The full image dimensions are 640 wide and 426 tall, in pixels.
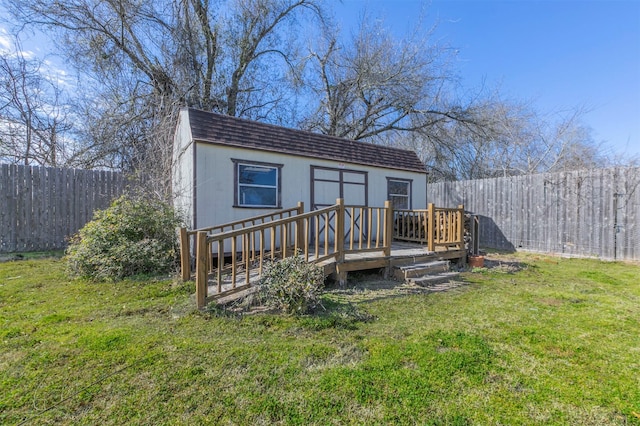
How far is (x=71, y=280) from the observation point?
15.9ft

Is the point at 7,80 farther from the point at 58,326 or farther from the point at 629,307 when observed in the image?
the point at 629,307

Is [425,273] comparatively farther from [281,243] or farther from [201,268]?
[201,268]

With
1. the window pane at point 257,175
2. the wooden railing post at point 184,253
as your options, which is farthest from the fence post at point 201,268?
the window pane at point 257,175

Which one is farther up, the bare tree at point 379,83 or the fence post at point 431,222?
the bare tree at point 379,83

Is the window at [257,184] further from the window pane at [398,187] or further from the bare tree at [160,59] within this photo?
the window pane at [398,187]

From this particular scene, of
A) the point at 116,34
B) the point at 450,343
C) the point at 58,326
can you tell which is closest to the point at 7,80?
the point at 116,34

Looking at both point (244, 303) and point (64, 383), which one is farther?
point (244, 303)

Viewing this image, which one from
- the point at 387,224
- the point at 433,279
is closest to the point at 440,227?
the point at 433,279

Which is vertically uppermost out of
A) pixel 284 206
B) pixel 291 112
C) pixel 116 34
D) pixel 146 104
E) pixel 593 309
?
pixel 116 34

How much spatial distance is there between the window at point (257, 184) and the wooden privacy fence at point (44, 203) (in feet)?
15.8

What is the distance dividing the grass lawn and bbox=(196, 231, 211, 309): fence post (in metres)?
0.23

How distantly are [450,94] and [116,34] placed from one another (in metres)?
12.7

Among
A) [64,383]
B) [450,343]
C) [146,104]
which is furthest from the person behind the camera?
[146,104]

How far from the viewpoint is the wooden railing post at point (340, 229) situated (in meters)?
4.53
